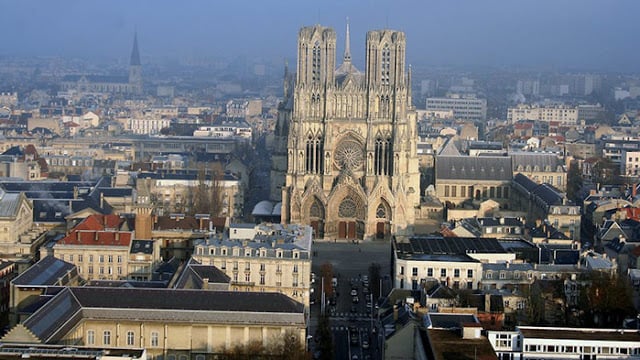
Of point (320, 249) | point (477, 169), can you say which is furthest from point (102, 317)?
point (477, 169)

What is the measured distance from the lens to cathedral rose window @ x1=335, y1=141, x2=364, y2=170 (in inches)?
3499

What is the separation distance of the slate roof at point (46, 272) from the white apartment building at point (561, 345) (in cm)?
2236

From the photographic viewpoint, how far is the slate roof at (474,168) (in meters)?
103

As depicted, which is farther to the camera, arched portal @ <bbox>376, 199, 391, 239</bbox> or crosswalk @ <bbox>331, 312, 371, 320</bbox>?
arched portal @ <bbox>376, 199, 391, 239</bbox>

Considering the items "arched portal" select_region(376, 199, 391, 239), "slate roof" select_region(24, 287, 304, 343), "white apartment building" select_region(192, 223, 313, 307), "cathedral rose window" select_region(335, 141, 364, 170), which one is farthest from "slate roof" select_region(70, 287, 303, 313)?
"cathedral rose window" select_region(335, 141, 364, 170)

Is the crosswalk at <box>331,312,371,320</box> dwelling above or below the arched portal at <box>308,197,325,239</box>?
below

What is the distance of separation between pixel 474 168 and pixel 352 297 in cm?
3696

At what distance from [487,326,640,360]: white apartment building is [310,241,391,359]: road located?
27.2 ft

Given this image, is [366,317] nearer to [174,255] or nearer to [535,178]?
[174,255]

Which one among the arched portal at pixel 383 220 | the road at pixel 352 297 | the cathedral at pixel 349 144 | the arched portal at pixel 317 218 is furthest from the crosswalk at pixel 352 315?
the arched portal at pixel 317 218

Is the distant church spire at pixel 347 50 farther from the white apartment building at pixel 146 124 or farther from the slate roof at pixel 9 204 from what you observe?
the white apartment building at pixel 146 124

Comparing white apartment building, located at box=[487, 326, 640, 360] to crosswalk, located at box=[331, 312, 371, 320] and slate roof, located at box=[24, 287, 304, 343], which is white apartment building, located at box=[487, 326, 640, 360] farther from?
crosswalk, located at box=[331, 312, 371, 320]

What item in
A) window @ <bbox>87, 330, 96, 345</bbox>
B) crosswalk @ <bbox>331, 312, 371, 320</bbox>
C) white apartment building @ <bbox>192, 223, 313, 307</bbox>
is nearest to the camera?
window @ <bbox>87, 330, 96, 345</bbox>

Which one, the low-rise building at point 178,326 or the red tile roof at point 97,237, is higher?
the red tile roof at point 97,237
